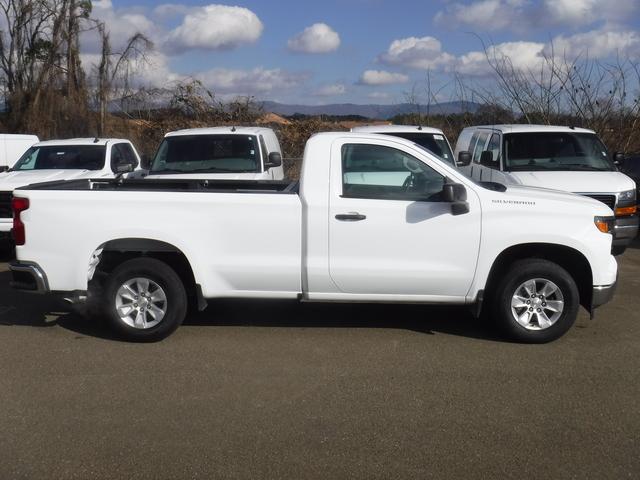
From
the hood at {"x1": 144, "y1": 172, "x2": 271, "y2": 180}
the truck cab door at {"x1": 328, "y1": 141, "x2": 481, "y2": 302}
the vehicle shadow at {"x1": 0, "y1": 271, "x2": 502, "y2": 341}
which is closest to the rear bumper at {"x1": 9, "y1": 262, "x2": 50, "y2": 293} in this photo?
the vehicle shadow at {"x1": 0, "y1": 271, "x2": 502, "y2": 341}

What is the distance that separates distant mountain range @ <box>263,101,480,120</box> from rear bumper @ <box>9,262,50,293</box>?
15945 millimetres

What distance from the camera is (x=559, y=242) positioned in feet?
21.0

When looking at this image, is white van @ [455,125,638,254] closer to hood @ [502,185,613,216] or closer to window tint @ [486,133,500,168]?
window tint @ [486,133,500,168]

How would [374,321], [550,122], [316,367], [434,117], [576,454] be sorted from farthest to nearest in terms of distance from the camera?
[434,117], [550,122], [374,321], [316,367], [576,454]

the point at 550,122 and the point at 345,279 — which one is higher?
the point at 550,122

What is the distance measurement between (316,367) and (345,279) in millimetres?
926

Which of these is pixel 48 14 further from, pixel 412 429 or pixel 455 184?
pixel 412 429

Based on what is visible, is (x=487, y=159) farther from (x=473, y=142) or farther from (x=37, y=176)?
(x=37, y=176)

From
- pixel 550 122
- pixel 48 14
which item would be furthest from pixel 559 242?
pixel 48 14

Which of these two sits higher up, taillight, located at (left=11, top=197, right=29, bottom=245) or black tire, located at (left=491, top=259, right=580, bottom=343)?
taillight, located at (left=11, top=197, right=29, bottom=245)

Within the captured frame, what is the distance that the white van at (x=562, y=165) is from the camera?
10.1 metres

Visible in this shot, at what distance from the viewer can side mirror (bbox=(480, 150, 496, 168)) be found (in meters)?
11.4

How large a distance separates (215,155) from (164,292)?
189 inches

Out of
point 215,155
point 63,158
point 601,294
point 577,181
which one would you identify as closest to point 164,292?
point 601,294
